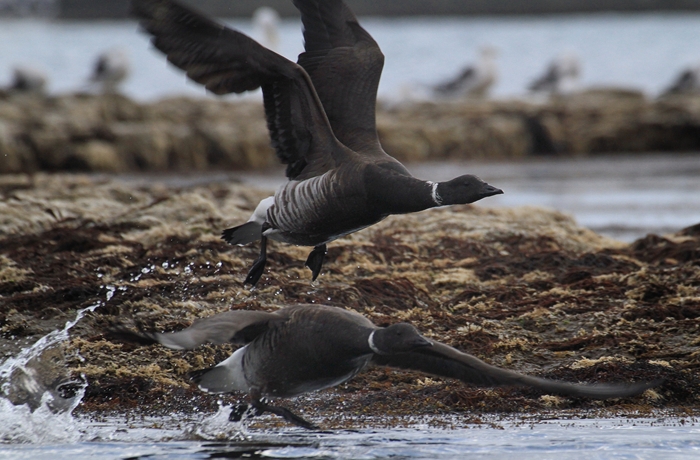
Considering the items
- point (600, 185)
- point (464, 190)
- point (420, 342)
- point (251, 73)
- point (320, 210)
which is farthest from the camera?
point (600, 185)

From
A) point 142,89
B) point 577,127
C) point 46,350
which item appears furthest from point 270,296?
point 142,89

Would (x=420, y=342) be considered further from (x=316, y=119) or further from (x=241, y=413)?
(x=316, y=119)

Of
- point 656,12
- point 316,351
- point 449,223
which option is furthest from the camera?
point 656,12

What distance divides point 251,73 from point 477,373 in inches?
101

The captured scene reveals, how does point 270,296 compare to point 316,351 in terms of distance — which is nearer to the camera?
point 316,351

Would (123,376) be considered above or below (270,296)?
below

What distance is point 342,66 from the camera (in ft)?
25.5

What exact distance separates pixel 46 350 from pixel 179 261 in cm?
176

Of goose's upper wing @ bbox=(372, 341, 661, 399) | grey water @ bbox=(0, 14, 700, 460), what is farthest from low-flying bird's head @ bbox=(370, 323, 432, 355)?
grey water @ bbox=(0, 14, 700, 460)

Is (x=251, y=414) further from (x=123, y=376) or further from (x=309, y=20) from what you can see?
(x=309, y=20)

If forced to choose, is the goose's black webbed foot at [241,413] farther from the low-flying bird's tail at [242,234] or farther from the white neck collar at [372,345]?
the low-flying bird's tail at [242,234]

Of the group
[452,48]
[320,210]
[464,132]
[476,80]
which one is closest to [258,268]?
[320,210]

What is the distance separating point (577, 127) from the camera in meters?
24.6

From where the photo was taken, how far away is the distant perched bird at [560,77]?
3095cm
